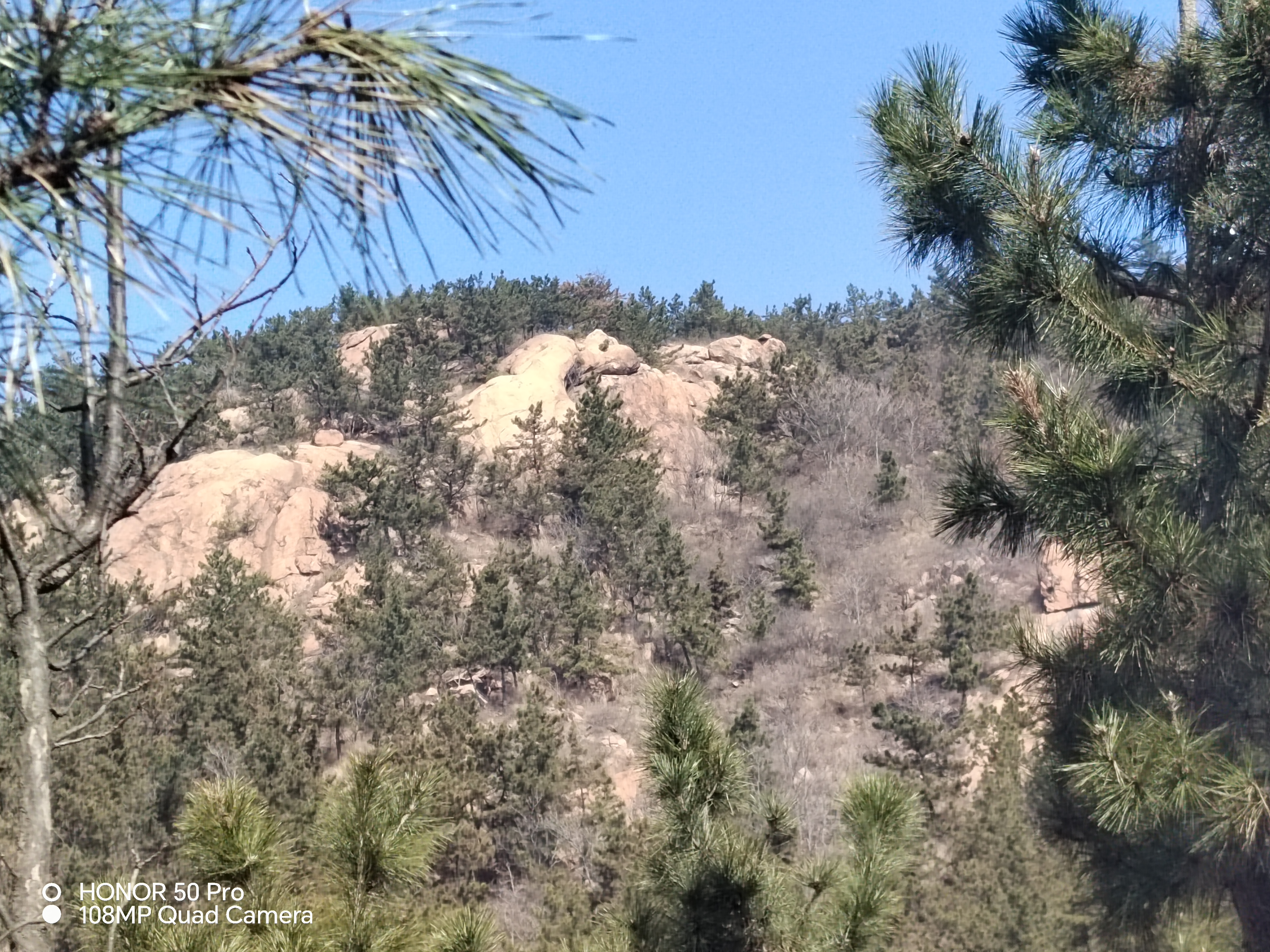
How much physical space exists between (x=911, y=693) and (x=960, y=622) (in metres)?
1.48

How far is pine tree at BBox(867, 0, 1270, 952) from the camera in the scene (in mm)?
5027

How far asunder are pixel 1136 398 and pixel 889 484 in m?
21.3

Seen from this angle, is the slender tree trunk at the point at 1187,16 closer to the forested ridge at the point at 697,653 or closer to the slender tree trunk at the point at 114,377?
the forested ridge at the point at 697,653

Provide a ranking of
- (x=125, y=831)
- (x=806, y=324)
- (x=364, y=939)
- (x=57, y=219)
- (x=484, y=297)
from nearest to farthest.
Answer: (x=57, y=219)
(x=364, y=939)
(x=125, y=831)
(x=484, y=297)
(x=806, y=324)

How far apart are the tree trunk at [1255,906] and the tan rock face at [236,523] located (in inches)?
853

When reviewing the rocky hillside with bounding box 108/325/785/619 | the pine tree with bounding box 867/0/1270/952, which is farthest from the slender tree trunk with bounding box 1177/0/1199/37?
the rocky hillside with bounding box 108/325/785/619

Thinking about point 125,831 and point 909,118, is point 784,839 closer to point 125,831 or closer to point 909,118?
point 909,118

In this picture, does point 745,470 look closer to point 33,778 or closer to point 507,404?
point 507,404

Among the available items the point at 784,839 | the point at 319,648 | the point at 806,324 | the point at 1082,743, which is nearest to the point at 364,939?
the point at 784,839

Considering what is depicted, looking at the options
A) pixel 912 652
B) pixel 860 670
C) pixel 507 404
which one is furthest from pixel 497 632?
pixel 507 404

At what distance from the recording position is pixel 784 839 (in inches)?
194

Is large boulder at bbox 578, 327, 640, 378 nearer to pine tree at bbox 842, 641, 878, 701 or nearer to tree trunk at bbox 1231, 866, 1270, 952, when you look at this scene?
pine tree at bbox 842, 641, 878, 701

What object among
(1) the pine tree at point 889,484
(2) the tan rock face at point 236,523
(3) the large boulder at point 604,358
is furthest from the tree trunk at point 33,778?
(3) the large boulder at point 604,358

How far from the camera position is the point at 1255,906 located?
577 centimetres
